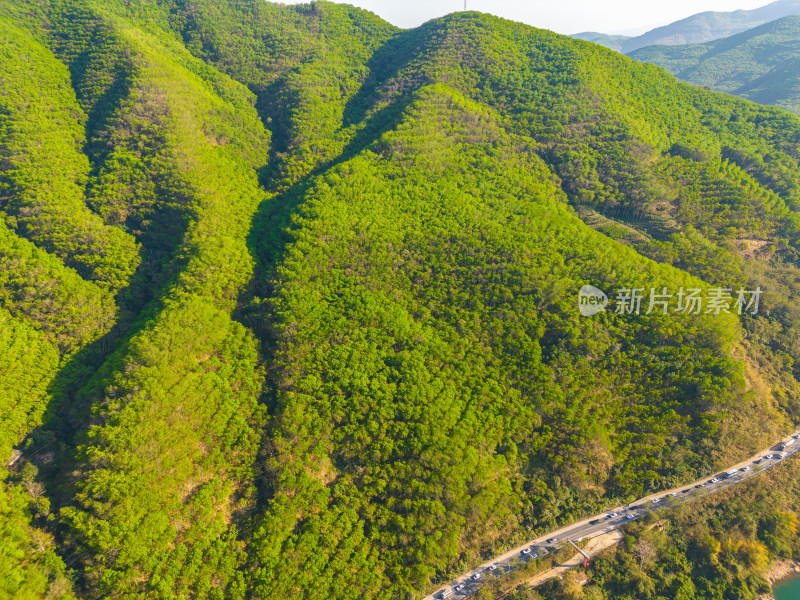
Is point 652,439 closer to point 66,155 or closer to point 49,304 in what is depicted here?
point 49,304

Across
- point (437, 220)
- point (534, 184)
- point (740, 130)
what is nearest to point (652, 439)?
point (437, 220)

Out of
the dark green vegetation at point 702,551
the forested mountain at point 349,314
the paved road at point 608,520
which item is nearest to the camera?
the dark green vegetation at point 702,551

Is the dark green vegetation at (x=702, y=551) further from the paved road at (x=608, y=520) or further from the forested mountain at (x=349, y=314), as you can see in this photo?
the forested mountain at (x=349, y=314)

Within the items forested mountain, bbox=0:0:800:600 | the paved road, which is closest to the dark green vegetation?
the paved road

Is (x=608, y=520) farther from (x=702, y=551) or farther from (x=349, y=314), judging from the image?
(x=349, y=314)

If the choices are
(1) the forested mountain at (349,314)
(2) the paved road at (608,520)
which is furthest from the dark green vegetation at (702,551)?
(1) the forested mountain at (349,314)

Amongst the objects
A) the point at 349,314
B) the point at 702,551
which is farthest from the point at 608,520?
the point at 349,314
